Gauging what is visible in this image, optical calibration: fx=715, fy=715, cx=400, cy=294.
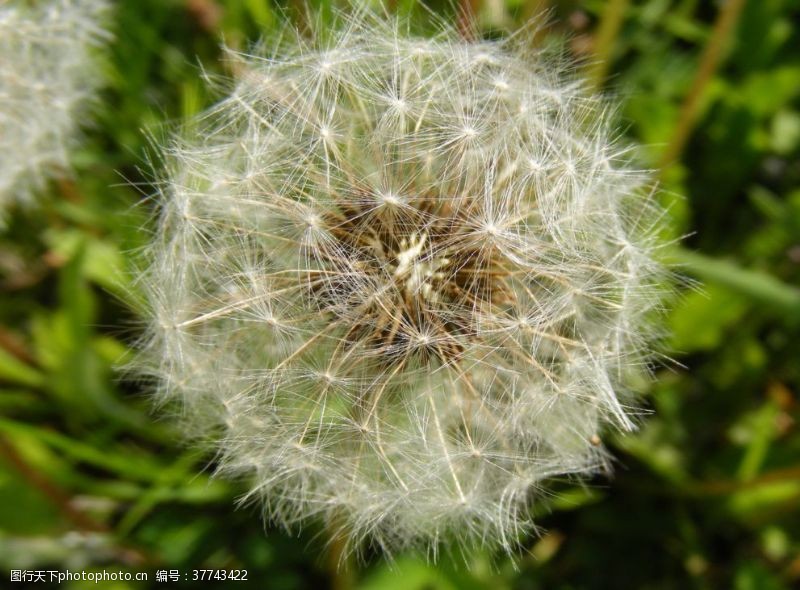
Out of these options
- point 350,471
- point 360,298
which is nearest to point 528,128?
point 360,298

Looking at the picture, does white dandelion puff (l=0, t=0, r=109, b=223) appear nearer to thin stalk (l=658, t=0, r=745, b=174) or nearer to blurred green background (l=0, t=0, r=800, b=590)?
blurred green background (l=0, t=0, r=800, b=590)

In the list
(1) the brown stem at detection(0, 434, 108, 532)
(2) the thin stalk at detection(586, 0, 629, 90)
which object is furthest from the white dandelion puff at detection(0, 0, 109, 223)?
(2) the thin stalk at detection(586, 0, 629, 90)

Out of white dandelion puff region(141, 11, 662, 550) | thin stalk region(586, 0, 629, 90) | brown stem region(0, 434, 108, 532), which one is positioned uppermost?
thin stalk region(586, 0, 629, 90)

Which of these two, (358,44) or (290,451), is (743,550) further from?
(358,44)

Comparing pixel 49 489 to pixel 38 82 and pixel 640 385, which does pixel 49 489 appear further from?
pixel 640 385

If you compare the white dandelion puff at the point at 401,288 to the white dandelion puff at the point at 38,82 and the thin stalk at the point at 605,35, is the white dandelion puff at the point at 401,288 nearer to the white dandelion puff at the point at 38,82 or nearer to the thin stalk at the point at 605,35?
the white dandelion puff at the point at 38,82

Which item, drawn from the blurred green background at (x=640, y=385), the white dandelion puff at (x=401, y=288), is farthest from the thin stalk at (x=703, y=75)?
the white dandelion puff at (x=401, y=288)
